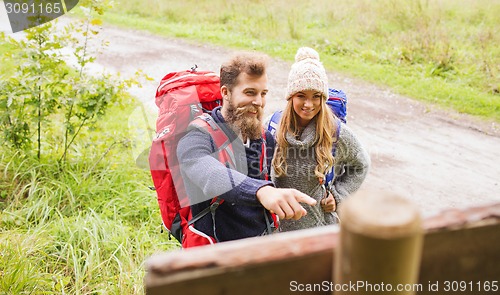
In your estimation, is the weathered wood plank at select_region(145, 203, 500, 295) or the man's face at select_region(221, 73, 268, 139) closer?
the weathered wood plank at select_region(145, 203, 500, 295)

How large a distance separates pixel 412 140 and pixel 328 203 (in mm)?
3981

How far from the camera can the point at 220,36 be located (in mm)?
11344

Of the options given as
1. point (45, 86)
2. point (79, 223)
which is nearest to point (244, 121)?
point (79, 223)

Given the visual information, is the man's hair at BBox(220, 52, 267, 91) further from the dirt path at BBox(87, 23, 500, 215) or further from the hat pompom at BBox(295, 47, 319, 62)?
the dirt path at BBox(87, 23, 500, 215)

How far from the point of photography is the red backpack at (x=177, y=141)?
2105mm

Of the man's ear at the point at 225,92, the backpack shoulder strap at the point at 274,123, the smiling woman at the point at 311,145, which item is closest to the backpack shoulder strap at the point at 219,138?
the man's ear at the point at 225,92

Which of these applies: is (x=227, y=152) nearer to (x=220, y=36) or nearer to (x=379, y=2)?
(x=220, y=36)

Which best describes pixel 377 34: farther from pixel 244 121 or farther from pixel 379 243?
pixel 379 243

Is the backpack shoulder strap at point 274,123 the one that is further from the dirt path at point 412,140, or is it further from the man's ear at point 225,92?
the dirt path at point 412,140

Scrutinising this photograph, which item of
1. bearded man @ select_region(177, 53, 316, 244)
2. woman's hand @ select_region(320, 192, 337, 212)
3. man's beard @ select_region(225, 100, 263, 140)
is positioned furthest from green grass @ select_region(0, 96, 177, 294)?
man's beard @ select_region(225, 100, 263, 140)

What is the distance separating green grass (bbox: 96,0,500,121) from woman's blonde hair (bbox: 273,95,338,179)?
17.6ft

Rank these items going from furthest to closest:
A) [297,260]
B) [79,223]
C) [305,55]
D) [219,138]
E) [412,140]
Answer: [412,140], [79,223], [305,55], [219,138], [297,260]

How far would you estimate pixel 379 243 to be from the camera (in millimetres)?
625

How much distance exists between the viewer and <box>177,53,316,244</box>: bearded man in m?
1.77
